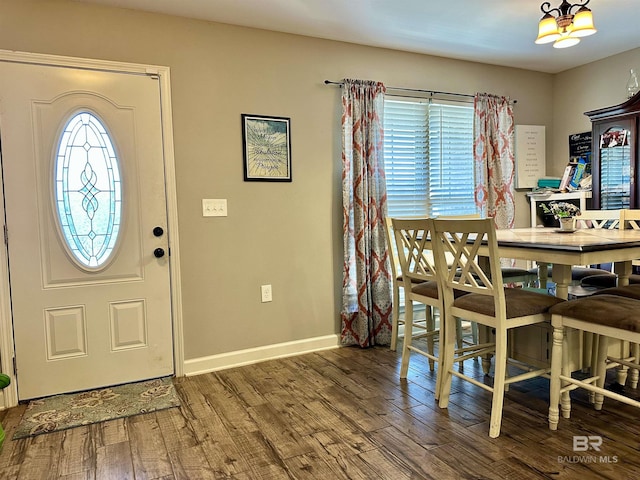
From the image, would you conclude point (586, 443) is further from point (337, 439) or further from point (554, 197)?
point (554, 197)

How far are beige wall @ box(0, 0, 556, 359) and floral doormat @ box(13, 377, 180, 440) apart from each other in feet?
1.25

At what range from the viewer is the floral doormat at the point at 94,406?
7.74 ft

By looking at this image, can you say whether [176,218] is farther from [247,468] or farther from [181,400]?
[247,468]

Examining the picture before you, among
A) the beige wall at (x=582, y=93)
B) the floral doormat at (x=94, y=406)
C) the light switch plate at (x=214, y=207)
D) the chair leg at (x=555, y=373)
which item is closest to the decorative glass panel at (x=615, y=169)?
the beige wall at (x=582, y=93)

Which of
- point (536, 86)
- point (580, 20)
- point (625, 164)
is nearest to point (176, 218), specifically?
point (580, 20)

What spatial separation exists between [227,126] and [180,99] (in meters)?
0.35

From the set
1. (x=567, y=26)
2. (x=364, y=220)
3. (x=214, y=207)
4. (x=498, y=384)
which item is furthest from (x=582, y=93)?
(x=214, y=207)

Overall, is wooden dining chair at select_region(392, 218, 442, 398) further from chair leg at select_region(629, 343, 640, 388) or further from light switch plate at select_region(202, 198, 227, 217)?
light switch plate at select_region(202, 198, 227, 217)

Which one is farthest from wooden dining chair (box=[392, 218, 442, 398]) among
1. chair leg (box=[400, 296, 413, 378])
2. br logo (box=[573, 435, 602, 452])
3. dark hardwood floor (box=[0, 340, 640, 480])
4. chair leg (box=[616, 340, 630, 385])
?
chair leg (box=[616, 340, 630, 385])

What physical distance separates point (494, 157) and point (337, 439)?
3.02m

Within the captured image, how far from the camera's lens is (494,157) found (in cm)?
409

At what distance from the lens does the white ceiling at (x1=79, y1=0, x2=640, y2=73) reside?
2.83m

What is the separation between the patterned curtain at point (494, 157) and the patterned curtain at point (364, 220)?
3.44ft

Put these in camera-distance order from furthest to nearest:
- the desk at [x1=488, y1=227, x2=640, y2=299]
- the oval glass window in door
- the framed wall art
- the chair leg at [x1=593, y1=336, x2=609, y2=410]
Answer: the framed wall art < the oval glass window in door < the chair leg at [x1=593, y1=336, x2=609, y2=410] < the desk at [x1=488, y1=227, x2=640, y2=299]
